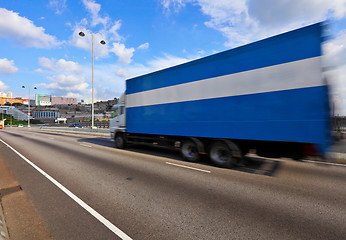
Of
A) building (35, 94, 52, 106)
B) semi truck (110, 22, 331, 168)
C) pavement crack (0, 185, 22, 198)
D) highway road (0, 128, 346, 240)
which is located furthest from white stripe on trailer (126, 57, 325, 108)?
building (35, 94, 52, 106)

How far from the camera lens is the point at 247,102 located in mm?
5625

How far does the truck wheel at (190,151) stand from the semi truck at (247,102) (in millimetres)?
42

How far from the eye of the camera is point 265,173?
581 centimetres

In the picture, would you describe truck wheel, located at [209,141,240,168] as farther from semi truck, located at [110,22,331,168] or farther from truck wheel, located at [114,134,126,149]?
truck wheel, located at [114,134,126,149]

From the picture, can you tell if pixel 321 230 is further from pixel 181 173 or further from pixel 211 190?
pixel 181 173

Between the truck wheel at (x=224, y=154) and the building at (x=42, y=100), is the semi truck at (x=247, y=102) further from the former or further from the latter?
the building at (x=42, y=100)

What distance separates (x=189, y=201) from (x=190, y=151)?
3706mm

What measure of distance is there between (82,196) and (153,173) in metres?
2.28

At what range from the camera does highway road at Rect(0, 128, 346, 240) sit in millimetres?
2873

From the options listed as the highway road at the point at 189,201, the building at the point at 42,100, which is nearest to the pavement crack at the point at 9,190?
the highway road at the point at 189,201

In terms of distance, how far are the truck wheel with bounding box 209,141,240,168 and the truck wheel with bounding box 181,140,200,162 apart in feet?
2.49

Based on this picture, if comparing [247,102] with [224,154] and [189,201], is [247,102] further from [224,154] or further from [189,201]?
[189,201]

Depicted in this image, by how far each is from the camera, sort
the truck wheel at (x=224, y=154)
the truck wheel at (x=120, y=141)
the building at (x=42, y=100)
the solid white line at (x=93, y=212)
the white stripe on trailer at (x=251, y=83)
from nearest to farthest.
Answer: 1. the solid white line at (x=93, y=212)
2. the white stripe on trailer at (x=251, y=83)
3. the truck wheel at (x=224, y=154)
4. the truck wheel at (x=120, y=141)
5. the building at (x=42, y=100)

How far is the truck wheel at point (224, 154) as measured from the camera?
243 inches
